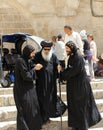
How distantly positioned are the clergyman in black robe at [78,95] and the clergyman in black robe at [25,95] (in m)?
0.64

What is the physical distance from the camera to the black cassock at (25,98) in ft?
21.1

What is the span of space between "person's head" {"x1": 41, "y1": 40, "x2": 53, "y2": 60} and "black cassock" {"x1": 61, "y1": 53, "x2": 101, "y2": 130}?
0.37 m

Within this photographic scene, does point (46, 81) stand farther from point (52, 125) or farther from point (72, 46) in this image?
point (52, 125)

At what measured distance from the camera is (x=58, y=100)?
6984 mm

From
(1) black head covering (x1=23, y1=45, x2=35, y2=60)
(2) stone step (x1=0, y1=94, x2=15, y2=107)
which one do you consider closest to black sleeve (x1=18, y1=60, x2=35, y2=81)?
(1) black head covering (x1=23, y1=45, x2=35, y2=60)

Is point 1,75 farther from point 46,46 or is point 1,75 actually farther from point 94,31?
point 94,31

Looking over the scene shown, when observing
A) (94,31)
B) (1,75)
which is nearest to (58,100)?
(1,75)

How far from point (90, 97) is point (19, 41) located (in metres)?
3.56

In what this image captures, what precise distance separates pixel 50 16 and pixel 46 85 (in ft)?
22.5

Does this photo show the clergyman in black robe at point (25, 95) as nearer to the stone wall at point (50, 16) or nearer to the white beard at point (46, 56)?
the white beard at point (46, 56)

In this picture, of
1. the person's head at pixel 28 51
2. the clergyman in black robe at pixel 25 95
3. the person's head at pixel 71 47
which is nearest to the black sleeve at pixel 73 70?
the person's head at pixel 71 47

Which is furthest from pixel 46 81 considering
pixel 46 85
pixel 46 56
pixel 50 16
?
pixel 50 16

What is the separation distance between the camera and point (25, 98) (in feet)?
21.2

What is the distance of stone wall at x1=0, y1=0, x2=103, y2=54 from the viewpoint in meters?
12.9
